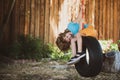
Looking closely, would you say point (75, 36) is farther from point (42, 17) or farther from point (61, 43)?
point (42, 17)

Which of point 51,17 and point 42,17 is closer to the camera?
point 42,17

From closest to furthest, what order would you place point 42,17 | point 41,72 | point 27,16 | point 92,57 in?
point 92,57, point 41,72, point 27,16, point 42,17

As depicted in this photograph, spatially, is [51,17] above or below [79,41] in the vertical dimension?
below

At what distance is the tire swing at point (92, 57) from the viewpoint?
484cm

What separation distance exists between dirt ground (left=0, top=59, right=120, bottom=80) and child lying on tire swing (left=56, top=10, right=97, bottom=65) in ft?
15.7

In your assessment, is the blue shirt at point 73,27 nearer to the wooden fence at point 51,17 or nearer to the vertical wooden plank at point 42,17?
the wooden fence at point 51,17

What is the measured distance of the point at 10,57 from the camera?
45.5ft

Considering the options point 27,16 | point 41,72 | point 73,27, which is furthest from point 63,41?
point 27,16

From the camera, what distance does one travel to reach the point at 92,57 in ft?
15.9

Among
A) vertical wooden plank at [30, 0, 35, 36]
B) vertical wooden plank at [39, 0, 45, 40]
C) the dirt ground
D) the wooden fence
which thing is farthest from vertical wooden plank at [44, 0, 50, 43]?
the dirt ground

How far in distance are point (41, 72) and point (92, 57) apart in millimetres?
6371

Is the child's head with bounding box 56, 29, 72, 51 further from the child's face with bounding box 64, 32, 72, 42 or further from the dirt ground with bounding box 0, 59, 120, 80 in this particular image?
the dirt ground with bounding box 0, 59, 120, 80

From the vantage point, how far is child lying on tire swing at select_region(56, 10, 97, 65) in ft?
16.1

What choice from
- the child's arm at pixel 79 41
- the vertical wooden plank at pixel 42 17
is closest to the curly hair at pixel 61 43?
the child's arm at pixel 79 41
